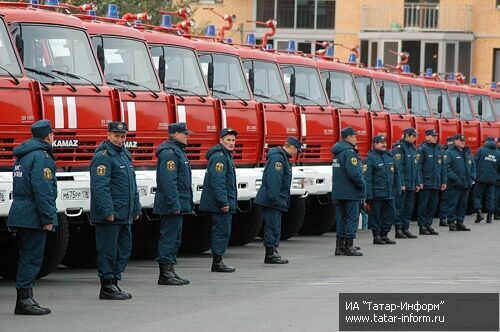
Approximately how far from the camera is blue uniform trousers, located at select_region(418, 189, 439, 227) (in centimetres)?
2500

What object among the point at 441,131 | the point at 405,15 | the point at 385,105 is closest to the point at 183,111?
the point at 385,105

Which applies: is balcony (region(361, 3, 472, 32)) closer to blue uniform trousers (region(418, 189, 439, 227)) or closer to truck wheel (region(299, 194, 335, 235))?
blue uniform trousers (region(418, 189, 439, 227))

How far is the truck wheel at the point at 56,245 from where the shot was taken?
15.2m

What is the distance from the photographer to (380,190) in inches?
872

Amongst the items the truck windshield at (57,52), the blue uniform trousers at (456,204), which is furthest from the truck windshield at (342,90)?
the truck windshield at (57,52)

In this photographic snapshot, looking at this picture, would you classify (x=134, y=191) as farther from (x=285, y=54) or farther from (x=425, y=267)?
(x=285, y=54)

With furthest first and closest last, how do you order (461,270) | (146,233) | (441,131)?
(441,131), (146,233), (461,270)

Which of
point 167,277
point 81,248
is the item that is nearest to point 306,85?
point 81,248

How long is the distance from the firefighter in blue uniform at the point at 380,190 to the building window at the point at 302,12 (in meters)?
Answer: 34.0

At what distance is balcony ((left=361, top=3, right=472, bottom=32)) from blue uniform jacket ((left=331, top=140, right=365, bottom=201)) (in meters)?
34.5

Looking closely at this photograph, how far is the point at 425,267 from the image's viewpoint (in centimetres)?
1789

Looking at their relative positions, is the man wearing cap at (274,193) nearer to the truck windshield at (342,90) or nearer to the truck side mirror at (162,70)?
the truck side mirror at (162,70)

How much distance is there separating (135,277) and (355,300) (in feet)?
12.4

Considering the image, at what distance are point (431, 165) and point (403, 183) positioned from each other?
1508 millimetres
